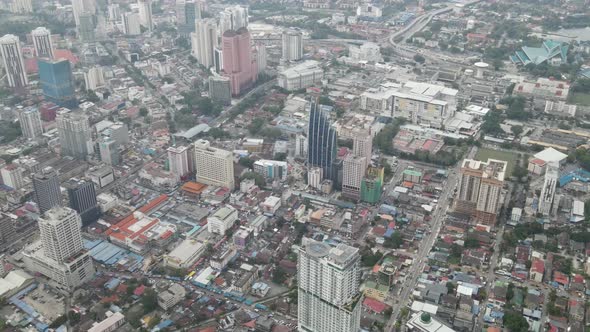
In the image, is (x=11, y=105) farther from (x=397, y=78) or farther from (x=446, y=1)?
(x=446, y=1)

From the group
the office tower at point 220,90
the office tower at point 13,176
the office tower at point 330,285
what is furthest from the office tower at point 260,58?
the office tower at point 330,285

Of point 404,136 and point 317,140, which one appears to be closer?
point 317,140

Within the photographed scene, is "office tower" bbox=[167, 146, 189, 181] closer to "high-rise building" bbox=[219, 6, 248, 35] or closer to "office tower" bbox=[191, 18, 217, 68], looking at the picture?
"office tower" bbox=[191, 18, 217, 68]

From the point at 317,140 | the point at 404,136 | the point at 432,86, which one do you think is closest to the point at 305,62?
the point at 432,86

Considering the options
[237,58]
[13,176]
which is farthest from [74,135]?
[237,58]

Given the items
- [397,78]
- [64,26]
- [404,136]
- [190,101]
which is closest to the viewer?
[404,136]

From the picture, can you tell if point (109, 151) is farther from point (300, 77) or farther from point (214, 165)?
point (300, 77)
